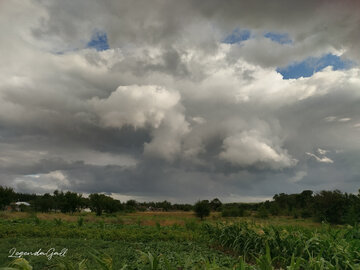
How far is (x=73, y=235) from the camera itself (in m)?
13.3

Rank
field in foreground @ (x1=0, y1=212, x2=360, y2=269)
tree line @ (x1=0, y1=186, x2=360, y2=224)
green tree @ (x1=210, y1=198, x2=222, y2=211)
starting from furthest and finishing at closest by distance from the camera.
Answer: green tree @ (x1=210, y1=198, x2=222, y2=211) → tree line @ (x1=0, y1=186, x2=360, y2=224) → field in foreground @ (x1=0, y1=212, x2=360, y2=269)

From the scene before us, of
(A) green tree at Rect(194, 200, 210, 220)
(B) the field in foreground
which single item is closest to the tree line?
(A) green tree at Rect(194, 200, 210, 220)

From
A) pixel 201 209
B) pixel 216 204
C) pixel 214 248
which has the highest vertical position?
pixel 216 204

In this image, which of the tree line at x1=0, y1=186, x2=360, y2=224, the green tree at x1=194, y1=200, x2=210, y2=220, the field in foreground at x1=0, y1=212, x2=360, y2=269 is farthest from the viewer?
the green tree at x1=194, y1=200, x2=210, y2=220

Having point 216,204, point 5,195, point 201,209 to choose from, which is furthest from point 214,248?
point 216,204

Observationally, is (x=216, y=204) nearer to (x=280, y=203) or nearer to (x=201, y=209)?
(x=280, y=203)

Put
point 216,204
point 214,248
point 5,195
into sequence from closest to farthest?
point 214,248 < point 5,195 < point 216,204

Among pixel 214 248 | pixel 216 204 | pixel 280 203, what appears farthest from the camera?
pixel 280 203

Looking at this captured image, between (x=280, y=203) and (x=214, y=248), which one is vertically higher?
(x=280, y=203)

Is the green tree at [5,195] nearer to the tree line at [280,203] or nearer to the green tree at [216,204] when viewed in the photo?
the tree line at [280,203]

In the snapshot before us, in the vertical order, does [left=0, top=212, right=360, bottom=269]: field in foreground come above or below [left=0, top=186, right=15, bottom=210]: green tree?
below

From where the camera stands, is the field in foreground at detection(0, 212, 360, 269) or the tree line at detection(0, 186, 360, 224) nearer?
the field in foreground at detection(0, 212, 360, 269)

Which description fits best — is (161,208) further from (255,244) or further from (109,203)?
(255,244)

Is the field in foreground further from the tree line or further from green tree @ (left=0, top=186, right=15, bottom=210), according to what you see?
green tree @ (left=0, top=186, right=15, bottom=210)
